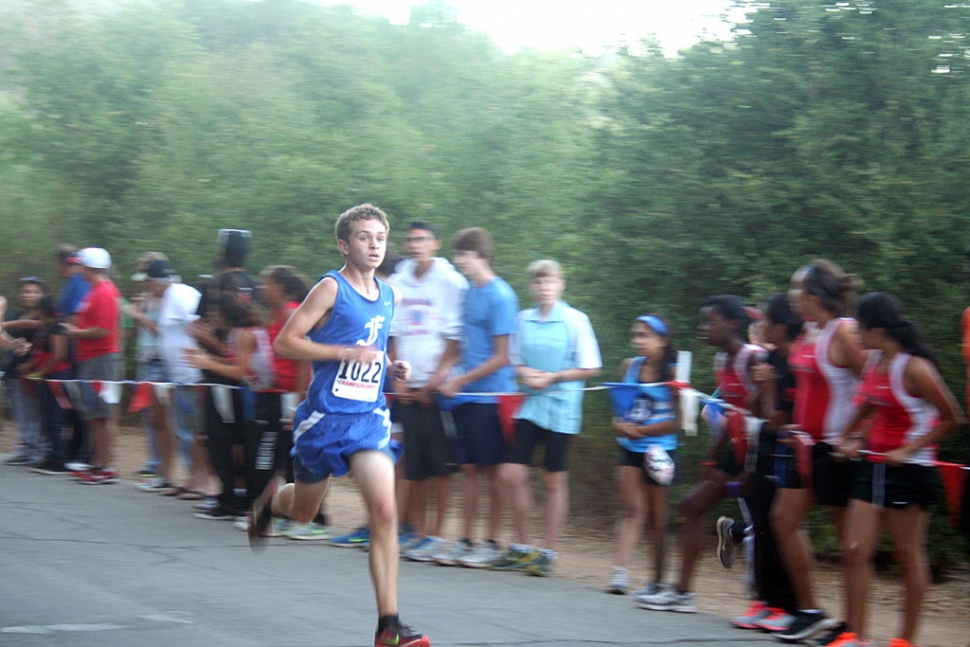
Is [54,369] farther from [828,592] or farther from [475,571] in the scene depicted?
[828,592]

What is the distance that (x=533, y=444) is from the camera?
821cm

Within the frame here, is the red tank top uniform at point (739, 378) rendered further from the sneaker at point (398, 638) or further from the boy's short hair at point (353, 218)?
the sneaker at point (398, 638)

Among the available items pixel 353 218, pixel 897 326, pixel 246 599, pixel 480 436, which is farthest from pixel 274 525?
pixel 897 326

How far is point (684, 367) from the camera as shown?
732cm

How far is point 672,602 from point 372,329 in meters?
2.67

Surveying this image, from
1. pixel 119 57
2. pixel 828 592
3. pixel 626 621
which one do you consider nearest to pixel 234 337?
pixel 626 621

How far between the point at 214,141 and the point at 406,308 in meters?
10.2

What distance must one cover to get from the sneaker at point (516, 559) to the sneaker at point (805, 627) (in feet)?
6.91

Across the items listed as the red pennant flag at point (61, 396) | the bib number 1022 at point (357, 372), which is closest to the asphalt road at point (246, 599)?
the bib number 1022 at point (357, 372)

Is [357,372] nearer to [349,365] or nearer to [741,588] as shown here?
[349,365]

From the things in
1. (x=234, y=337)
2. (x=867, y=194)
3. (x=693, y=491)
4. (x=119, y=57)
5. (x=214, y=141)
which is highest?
(x=119, y=57)

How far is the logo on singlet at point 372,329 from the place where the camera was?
5777mm

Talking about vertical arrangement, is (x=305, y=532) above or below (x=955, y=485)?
below

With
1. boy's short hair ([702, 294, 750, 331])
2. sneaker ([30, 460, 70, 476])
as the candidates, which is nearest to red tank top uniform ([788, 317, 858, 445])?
boy's short hair ([702, 294, 750, 331])
